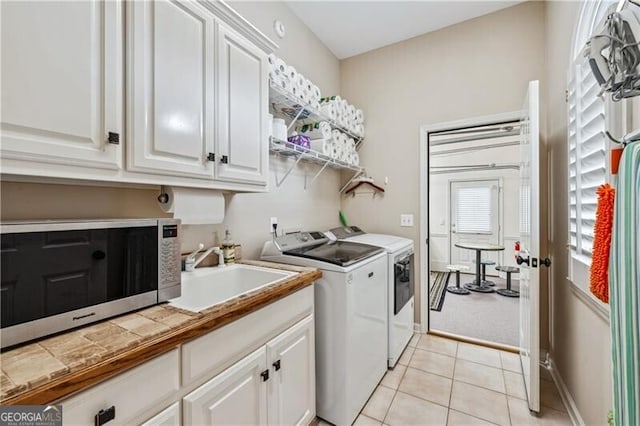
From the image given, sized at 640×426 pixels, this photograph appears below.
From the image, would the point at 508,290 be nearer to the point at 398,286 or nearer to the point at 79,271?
the point at 398,286

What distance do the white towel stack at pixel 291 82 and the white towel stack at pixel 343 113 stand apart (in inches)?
5.0

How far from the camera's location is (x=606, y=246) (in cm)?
80

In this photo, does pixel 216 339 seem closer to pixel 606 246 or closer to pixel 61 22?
pixel 61 22

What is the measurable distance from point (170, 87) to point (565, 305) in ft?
8.52

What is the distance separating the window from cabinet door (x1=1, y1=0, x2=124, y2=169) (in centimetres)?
192

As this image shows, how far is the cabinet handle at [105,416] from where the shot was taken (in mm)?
643

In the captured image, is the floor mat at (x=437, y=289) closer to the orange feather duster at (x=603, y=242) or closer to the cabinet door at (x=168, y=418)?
the orange feather duster at (x=603, y=242)

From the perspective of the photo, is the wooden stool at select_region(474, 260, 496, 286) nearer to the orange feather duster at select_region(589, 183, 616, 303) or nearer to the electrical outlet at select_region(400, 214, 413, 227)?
the electrical outlet at select_region(400, 214, 413, 227)

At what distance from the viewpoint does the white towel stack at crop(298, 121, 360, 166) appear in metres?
2.27

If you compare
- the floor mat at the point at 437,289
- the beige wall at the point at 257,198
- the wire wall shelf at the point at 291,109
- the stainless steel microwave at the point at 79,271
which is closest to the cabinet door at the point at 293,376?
the stainless steel microwave at the point at 79,271

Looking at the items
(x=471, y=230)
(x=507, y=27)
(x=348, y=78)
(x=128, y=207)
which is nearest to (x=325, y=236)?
(x=128, y=207)

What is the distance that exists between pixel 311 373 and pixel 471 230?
4.99 meters

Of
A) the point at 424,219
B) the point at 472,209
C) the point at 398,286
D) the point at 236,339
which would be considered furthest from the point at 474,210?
the point at 236,339

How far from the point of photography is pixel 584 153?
1416mm
